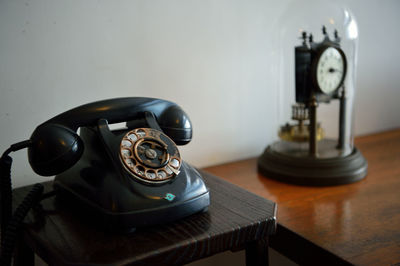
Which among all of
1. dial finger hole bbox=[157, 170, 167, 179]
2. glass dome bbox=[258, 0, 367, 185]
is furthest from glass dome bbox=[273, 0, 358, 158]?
dial finger hole bbox=[157, 170, 167, 179]

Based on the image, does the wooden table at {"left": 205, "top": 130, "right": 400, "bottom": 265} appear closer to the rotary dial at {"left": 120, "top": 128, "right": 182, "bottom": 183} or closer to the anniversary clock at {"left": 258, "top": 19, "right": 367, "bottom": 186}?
the anniversary clock at {"left": 258, "top": 19, "right": 367, "bottom": 186}

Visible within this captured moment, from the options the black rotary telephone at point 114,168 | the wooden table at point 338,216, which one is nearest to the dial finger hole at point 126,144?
the black rotary telephone at point 114,168

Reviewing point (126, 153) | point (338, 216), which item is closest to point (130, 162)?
point (126, 153)

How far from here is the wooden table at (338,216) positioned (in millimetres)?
661

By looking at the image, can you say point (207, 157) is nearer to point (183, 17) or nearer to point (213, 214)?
point (183, 17)

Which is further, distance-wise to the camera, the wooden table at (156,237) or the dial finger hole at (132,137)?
the dial finger hole at (132,137)

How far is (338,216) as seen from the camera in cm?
79

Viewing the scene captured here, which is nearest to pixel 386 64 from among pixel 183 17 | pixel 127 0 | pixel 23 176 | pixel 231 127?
pixel 231 127

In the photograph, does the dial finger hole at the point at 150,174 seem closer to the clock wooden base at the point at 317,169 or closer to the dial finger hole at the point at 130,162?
the dial finger hole at the point at 130,162

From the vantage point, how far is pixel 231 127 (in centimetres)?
115

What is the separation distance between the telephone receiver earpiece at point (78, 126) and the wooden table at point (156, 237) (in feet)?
0.28

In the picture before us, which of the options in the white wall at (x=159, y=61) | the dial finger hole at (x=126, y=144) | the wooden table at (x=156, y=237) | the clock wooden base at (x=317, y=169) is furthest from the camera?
the clock wooden base at (x=317, y=169)

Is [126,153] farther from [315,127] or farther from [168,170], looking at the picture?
[315,127]

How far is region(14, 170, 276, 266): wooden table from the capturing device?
531mm
